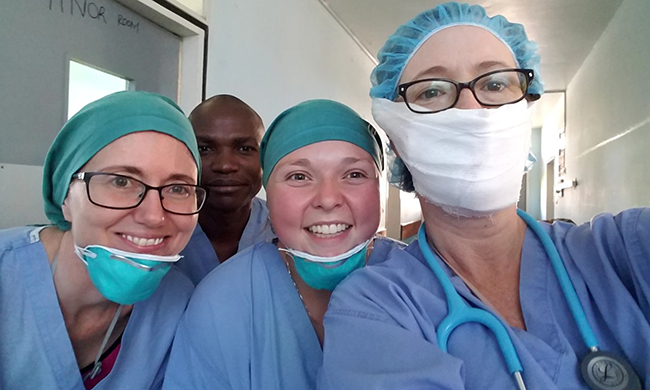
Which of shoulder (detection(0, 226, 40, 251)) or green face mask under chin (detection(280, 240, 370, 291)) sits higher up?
shoulder (detection(0, 226, 40, 251))

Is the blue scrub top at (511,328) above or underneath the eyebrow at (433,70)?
underneath

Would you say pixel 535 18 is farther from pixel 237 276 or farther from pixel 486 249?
pixel 237 276

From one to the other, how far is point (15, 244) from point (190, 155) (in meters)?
0.42

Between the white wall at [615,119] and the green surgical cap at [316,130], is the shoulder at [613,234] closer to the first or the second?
the green surgical cap at [316,130]

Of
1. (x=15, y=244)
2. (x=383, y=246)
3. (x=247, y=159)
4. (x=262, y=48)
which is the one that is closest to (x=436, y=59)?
(x=383, y=246)

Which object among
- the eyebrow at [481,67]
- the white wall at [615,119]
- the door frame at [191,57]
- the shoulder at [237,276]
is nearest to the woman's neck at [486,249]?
the eyebrow at [481,67]

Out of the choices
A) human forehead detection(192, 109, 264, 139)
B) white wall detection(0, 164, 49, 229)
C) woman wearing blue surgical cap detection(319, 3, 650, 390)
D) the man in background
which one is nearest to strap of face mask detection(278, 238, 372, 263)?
woman wearing blue surgical cap detection(319, 3, 650, 390)

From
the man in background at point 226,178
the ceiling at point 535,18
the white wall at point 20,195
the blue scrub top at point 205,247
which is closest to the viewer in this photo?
the white wall at point 20,195

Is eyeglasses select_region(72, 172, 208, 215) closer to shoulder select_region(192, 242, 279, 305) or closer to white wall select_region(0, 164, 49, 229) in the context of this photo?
shoulder select_region(192, 242, 279, 305)

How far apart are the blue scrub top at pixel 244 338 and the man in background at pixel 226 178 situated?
0.46 metres

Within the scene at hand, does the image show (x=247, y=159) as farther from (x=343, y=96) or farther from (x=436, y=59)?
(x=343, y=96)

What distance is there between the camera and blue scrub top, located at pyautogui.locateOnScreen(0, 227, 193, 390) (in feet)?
2.72

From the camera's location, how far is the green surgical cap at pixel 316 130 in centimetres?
104

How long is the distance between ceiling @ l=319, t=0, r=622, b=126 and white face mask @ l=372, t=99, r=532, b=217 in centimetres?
256
